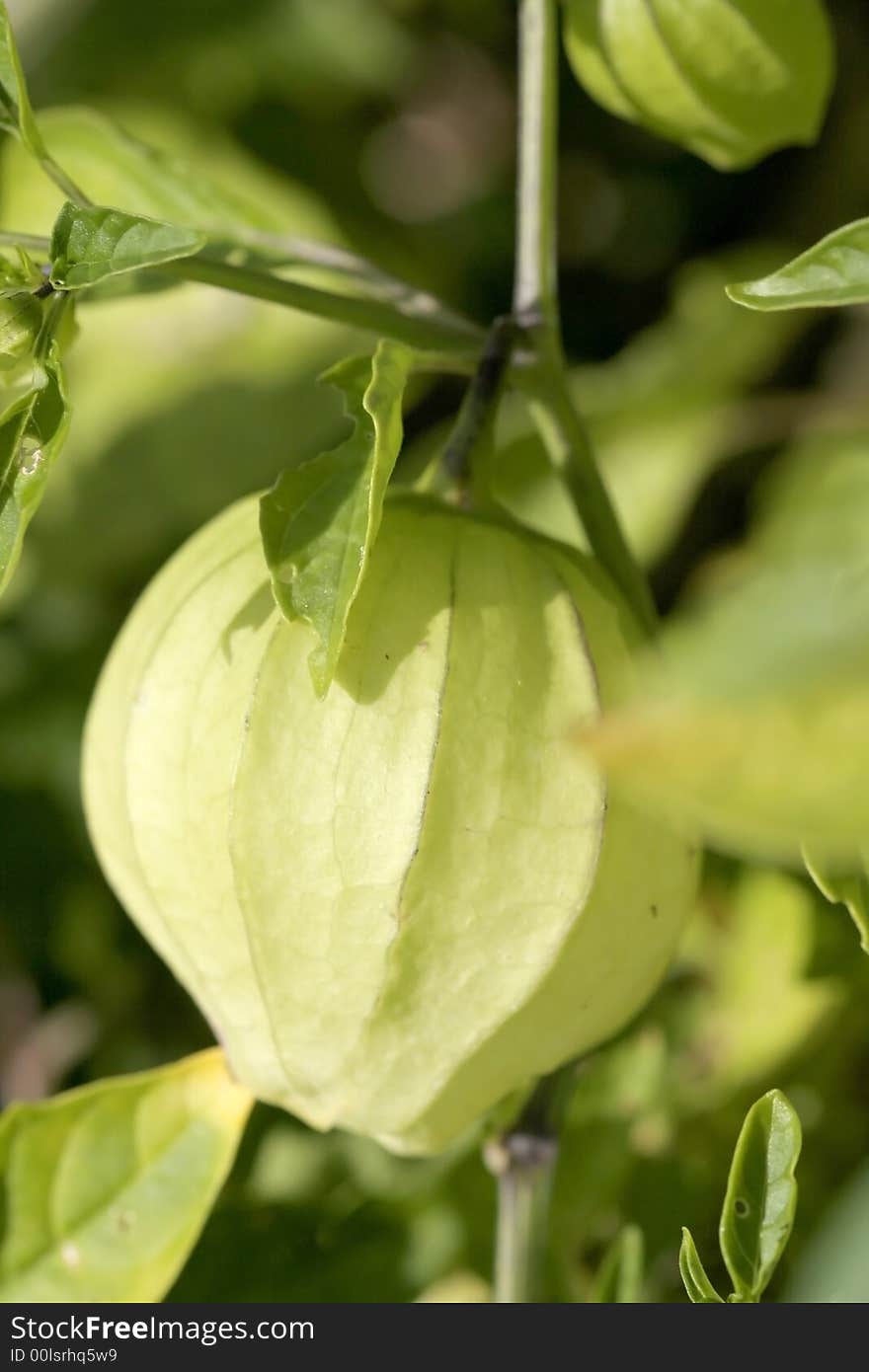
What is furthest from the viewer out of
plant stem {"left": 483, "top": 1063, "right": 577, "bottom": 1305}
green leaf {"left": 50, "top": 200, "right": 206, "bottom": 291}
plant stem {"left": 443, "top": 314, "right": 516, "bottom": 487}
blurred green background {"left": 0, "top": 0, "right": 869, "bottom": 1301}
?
blurred green background {"left": 0, "top": 0, "right": 869, "bottom": 1301}

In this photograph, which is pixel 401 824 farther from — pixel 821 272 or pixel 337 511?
pixel 821 272

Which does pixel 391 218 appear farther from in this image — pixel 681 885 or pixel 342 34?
pixel 681 885

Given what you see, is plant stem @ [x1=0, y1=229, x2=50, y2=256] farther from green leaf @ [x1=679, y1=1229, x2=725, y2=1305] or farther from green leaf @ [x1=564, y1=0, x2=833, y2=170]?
green leaf @ [x1=679, y1=1229, x2=725, y2=1305]

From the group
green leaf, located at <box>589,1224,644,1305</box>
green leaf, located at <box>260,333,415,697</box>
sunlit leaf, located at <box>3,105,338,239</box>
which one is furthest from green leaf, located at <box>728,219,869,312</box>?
green leaf, located at <box>589,1224,644,1305</box>

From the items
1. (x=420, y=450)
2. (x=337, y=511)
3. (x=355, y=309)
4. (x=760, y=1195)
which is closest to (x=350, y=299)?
(x=355, y=309)

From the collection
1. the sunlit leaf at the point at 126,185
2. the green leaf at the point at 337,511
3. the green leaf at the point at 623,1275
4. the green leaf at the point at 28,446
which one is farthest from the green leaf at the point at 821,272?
the green leaf at the point at 623,1275

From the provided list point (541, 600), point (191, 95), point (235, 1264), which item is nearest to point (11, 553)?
point (541, 600)

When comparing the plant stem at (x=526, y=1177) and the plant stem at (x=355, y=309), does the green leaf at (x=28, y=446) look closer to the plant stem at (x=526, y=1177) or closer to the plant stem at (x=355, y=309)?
the plant stem at (x=355, y=309)
